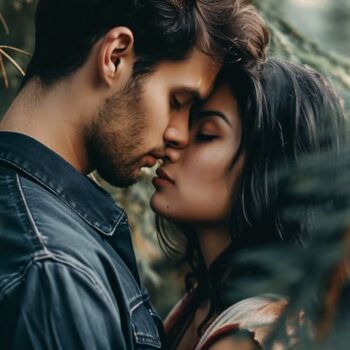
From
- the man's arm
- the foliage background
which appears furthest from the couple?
the foliage background

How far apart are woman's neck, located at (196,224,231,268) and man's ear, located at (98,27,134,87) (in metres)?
0.59

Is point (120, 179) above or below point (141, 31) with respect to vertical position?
below

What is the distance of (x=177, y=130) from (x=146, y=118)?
0.15 m

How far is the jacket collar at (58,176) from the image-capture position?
162 cm

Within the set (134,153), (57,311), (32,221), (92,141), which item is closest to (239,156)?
(134,153)

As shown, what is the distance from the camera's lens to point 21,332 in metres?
1.24

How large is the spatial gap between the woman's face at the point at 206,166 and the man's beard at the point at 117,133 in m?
0.17

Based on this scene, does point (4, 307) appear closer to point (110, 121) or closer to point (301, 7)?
point (110, 121)

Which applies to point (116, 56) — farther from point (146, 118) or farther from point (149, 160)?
point (149, 160)

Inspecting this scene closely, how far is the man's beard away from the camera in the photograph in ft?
5.93

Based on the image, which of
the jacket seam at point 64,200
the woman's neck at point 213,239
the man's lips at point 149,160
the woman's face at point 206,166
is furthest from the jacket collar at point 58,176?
the woman's neck at point 213,239

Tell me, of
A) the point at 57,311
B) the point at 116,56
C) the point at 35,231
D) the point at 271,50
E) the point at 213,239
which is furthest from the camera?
the point at 271,50

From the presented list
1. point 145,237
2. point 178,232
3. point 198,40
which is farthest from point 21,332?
point 145,237

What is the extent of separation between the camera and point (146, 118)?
1849mm
